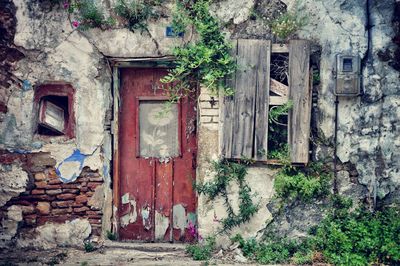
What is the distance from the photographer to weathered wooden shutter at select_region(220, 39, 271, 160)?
5938 mm

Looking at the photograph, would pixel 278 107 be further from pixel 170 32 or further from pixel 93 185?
pixel 93 185

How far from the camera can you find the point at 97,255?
19.5 feet

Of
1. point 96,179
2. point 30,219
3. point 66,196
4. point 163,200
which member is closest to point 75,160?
point 96,179

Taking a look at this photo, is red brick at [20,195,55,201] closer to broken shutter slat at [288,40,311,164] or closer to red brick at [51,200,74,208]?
red brick at [51,200,74,208]

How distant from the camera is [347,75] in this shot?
232 inches

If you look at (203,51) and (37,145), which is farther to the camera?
(37,145)

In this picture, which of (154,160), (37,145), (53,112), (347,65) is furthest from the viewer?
(154,160)

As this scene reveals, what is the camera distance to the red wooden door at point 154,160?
21.0 feet

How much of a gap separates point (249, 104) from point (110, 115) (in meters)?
1.85

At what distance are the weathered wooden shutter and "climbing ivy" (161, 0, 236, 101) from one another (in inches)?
6.1

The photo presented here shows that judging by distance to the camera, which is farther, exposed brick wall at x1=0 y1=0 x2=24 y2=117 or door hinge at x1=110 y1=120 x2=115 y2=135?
door hinge at x1=110 y1=120 x2=115 y2=135

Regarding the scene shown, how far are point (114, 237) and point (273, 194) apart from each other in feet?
7.18

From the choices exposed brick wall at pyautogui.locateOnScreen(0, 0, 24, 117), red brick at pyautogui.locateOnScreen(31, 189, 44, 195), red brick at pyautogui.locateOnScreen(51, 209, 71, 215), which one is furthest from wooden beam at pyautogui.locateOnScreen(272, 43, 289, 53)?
red brick at pyautogui.locateOnScreen(31, 189, 44, 195)

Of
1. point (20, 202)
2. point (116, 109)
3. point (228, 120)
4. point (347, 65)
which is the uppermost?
point (347, 65)
